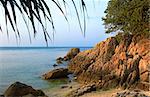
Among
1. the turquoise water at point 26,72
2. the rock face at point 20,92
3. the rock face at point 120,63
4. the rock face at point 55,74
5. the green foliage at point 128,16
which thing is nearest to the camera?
the rock face at point 20,92

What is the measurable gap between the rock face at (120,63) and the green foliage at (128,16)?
81 centimetres

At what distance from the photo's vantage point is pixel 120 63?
23141 millimetres

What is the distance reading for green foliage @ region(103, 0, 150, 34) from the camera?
2455cm

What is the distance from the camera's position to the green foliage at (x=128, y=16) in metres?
24.5

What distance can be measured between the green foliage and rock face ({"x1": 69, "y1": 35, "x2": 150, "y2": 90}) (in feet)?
2.66

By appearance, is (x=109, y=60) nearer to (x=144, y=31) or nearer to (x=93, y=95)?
(x=144, y=31)

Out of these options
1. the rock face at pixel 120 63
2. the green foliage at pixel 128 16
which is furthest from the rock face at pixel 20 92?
the green foliage at pixel 128 16

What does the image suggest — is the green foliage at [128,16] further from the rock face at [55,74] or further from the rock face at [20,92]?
the rock face at [20,92]

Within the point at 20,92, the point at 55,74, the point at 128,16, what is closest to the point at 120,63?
the point at 128,16

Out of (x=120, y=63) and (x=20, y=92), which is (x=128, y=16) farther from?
(x=20, y=92)

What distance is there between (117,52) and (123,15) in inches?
114

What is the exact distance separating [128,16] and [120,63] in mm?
4320

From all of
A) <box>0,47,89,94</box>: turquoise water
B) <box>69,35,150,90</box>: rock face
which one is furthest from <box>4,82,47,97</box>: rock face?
<box>69,35,150,90</box>: rock face

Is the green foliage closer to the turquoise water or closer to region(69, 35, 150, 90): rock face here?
region(69, 35, 150, 90): rock face
